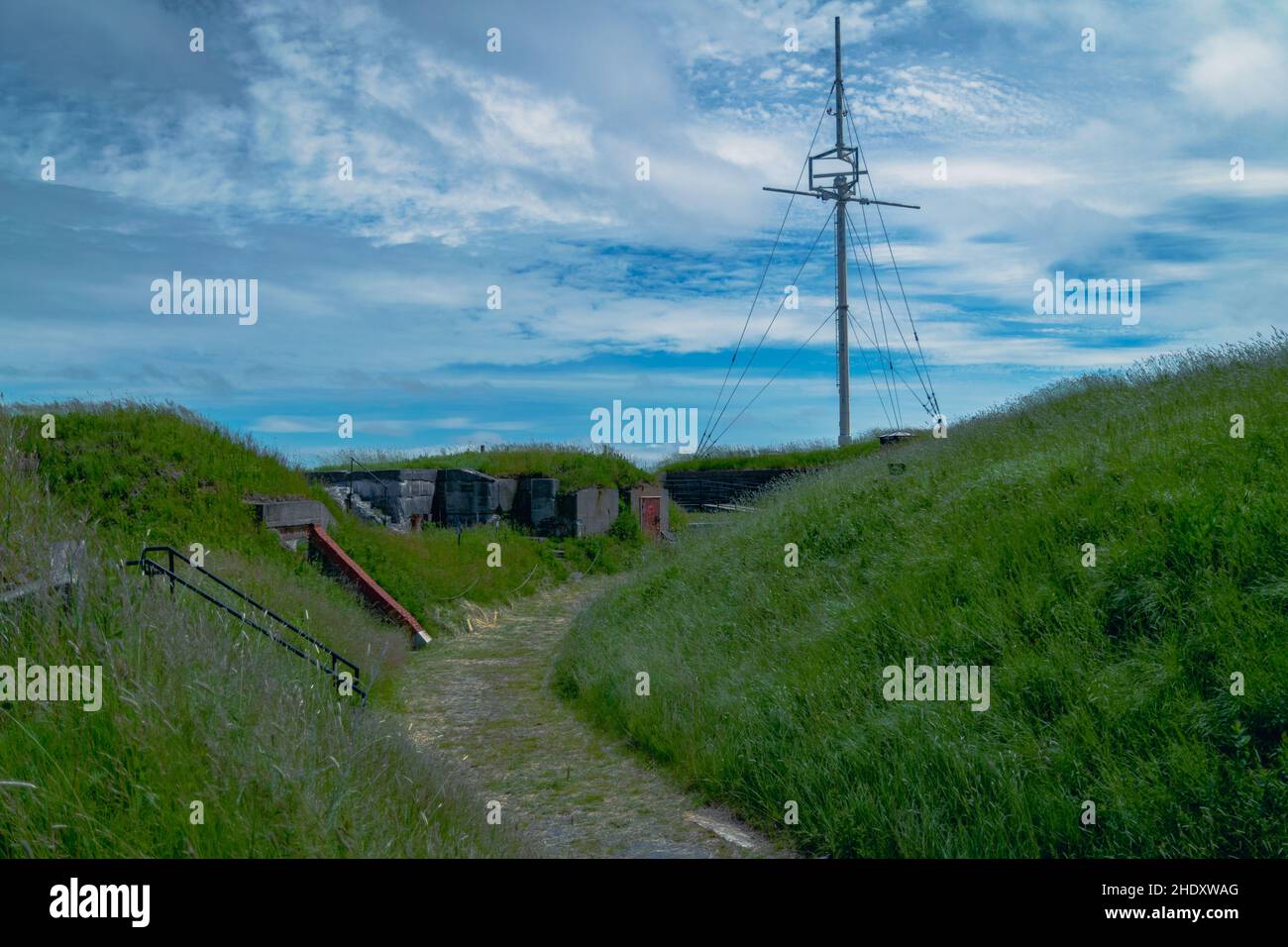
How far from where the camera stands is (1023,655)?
6.53 m

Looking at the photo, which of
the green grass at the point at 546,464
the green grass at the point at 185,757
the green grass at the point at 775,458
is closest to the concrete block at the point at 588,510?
the green grass at the point at 546,464

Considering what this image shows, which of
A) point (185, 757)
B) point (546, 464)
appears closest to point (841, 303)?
point (546, 464)

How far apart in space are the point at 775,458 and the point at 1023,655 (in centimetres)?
2223

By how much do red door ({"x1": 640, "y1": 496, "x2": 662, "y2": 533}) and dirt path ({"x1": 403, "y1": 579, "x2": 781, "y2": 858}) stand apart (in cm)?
1071

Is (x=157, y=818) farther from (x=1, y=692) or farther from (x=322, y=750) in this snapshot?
(x=1, y=692)

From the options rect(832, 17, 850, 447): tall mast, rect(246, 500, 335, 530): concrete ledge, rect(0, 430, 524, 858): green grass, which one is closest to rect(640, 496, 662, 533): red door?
rect(832, 17, 850, 447): tall mast

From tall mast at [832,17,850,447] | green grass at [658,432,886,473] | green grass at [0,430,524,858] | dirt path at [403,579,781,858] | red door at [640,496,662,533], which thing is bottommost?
dirt path at [403,579,781,858]

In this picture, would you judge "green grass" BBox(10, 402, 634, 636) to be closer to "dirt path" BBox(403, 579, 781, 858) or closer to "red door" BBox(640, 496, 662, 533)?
"dirt path" BBox(403, 579, 781, 858)

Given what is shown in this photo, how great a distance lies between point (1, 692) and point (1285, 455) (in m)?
10.2

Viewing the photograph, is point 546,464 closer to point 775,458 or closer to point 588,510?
point 588,510

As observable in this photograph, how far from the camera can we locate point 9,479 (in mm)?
8375

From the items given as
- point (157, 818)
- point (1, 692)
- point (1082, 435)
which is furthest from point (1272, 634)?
point (1, 692)

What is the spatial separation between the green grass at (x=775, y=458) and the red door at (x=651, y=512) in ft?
14.2

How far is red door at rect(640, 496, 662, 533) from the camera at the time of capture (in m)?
24.2
